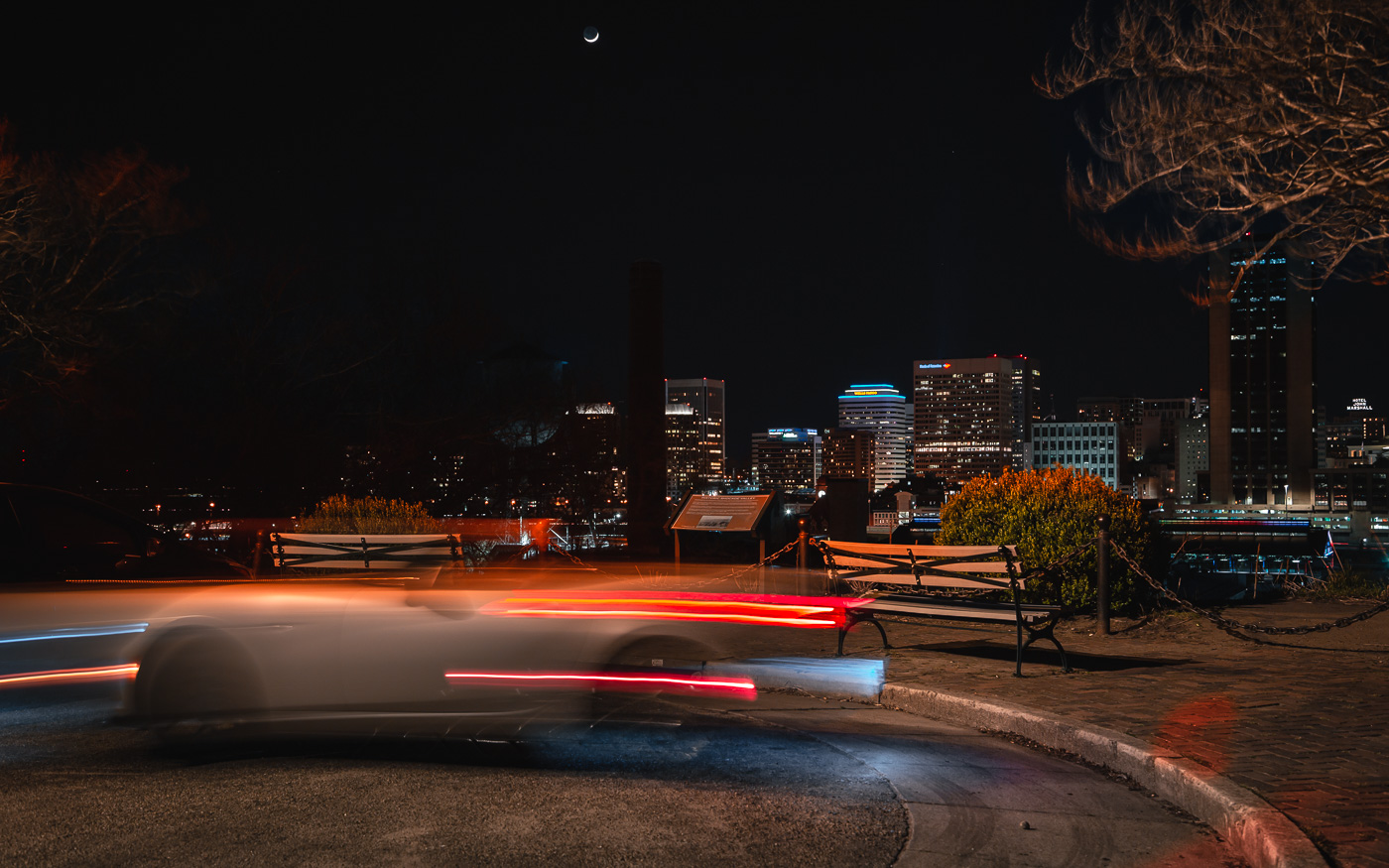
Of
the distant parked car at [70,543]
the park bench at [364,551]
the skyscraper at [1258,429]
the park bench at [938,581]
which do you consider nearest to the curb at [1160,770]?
the park bench at [938,581]

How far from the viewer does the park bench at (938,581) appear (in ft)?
28.4

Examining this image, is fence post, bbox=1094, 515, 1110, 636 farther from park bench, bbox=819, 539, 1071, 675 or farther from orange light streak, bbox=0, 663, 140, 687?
orange light streak, bbox=0, 663, 140, 687

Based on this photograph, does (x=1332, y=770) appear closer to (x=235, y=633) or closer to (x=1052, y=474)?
(x=235, y=633)

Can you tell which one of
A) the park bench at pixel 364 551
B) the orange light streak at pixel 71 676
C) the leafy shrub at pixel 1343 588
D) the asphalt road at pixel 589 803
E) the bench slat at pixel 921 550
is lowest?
the asphalt road at pixel 589 803

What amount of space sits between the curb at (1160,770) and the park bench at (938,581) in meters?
1.10

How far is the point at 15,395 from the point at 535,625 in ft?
57.0

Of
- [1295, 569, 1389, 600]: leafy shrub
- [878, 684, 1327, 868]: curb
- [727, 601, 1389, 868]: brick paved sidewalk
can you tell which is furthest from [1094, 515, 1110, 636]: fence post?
[1295, 569, 1389, 600]: leafy shrub

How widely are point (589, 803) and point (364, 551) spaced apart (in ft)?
11.4

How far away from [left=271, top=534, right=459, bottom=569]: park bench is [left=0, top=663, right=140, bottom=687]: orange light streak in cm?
165

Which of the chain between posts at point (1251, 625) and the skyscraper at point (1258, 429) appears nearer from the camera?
the chain between posts at point (1251, 625)

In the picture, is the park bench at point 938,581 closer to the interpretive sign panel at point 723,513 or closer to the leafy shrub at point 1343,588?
the interpretive sign panel at point 723,513

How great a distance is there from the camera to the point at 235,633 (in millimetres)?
6449

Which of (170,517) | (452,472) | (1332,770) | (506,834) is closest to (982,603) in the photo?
(1332,770)

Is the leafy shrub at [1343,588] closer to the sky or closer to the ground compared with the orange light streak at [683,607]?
closer to the ground
